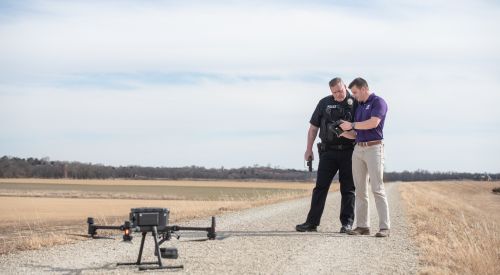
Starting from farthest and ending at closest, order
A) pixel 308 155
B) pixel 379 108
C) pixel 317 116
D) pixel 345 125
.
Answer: pixel 308 155
pixel 317 116
pixel 345 125
pixel 379 108

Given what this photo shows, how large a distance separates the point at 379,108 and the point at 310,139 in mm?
1469

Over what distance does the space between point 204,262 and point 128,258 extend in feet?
3.27

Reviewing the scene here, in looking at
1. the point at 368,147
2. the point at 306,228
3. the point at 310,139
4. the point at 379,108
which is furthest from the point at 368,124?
the point at 306,228

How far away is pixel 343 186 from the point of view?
1102 centimetres

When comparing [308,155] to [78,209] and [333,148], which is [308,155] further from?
[78,209]

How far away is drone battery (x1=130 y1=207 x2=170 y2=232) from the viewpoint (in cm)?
697

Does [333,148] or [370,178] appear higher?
[333,148]

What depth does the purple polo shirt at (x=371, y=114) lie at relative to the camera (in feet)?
32.7

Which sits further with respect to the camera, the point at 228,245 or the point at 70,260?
the point at 228,245

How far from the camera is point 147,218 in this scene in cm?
701

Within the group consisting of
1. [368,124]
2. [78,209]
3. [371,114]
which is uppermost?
[371,114]

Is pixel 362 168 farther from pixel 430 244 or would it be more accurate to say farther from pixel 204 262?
pixel 204 262

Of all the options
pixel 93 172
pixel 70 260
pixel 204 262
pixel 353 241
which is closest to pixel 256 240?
pixel 353 241

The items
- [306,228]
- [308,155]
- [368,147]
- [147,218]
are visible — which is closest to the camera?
[147,218]
